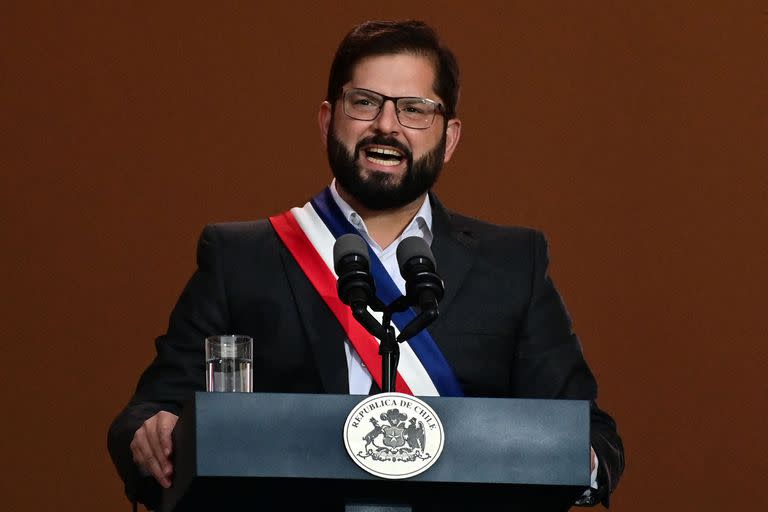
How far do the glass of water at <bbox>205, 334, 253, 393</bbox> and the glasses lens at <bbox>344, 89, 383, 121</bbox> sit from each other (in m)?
0.68

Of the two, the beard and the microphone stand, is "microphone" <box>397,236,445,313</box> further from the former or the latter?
the beard

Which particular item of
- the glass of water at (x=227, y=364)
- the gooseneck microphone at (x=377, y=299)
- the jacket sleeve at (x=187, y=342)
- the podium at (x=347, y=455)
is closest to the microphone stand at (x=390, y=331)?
the gooseneck microphone at (x=377, y=299)

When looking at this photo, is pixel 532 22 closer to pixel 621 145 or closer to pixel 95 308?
pixel 621 145

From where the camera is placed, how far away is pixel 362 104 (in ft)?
9.86

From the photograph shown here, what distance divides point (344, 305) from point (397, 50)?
456 mm

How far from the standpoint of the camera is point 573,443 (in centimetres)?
225

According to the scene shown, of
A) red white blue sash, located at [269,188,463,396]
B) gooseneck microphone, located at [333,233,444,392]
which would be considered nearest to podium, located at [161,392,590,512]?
gooseneck microphone, located at [333,233,444,392]

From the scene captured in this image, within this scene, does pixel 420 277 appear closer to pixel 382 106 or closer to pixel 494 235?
pixel 382 106

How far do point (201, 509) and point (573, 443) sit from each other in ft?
1.67

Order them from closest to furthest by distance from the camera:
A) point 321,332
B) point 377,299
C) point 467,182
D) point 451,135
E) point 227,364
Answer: point 377,299 < point 227,364 < point 321,332 < point 451,135 < point 467,182

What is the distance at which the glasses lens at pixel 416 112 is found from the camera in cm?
300

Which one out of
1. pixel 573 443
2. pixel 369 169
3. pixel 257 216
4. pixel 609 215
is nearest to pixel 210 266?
pixel 369 169

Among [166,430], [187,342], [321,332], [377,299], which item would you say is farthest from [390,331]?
[187,342]

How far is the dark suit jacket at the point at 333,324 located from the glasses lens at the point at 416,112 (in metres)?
0.21
